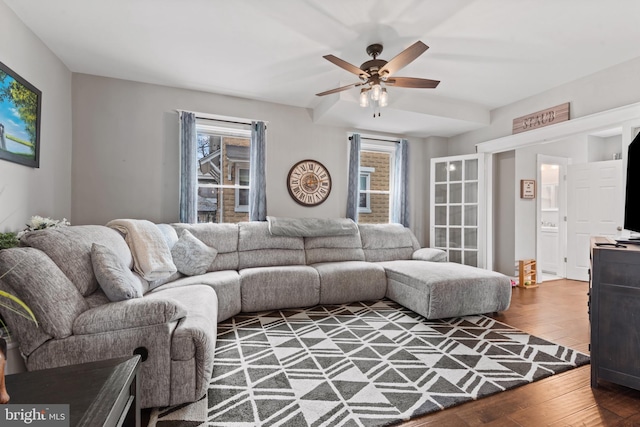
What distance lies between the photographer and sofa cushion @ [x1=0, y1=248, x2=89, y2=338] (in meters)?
1.38

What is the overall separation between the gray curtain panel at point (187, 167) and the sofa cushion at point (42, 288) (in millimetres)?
2071

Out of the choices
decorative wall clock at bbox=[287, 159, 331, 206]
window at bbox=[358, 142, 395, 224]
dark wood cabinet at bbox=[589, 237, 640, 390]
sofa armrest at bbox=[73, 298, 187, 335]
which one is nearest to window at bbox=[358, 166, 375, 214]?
window at bbox=[358, 142, 395, 224]

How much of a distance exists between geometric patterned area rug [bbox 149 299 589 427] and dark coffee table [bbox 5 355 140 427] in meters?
0.79

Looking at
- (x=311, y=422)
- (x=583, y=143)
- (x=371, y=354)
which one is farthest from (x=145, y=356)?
(x=583, y=143)

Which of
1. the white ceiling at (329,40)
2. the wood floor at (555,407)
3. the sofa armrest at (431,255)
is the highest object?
the white ceiling at (329,40)

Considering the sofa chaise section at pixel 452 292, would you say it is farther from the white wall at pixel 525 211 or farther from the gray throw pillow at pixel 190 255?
the gray throw pillow at pixel 190 255

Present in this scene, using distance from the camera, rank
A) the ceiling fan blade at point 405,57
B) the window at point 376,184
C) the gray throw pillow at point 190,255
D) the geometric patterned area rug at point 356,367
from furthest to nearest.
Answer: the window at point 376,184, the gray throw pillow at point 190,255, the ceiling fan blade at point 405,57, the geometric patterned area rug at point 356,367

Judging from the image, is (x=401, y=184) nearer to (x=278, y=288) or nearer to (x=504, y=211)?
(x=504, y=211)

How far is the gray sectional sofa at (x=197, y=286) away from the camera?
4.78 ft

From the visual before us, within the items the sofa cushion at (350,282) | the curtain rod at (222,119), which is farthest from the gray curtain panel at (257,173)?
the sofa cushion at (350,282)

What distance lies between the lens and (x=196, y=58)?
294cm

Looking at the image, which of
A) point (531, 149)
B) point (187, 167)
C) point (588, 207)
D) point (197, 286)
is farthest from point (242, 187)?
point (588, 207)

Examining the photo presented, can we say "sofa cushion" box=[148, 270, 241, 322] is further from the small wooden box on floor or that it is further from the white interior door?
the white interior door

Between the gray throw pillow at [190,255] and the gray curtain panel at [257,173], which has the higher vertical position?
the gray curtain panel at [257,173]
